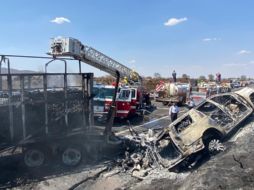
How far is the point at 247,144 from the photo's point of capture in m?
10.3

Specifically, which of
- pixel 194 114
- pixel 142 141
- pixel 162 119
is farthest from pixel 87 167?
pixel 162 119

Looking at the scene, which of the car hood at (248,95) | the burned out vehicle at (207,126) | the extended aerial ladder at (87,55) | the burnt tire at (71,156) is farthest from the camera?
the car hood at (248,95)

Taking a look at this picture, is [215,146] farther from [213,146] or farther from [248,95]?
[248,95]

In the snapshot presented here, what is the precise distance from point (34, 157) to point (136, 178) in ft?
10.6

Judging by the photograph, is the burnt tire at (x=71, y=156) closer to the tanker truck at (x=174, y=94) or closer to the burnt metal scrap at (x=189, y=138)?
the burnt metal scrap at (x=189, y=138)

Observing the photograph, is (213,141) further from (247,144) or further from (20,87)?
(20,87)

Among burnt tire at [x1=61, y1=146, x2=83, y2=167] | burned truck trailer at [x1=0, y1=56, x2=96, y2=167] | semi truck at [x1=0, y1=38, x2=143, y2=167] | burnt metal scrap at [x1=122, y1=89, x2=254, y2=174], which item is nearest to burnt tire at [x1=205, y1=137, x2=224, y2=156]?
burnt metal scrap at [x1=122, y1=89, x2=254, y2=174]

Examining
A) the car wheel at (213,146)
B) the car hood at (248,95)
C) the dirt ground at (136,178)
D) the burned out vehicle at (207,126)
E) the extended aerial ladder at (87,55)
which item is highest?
the extended aerial ladder at (87,55)

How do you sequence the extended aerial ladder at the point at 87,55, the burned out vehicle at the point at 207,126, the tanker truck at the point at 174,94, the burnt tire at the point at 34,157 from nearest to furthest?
the burnt tire at the point at 34,157, the burned out vehicle at the point at 207,126, the extended aerial ladder at the point at 87,55, the tanker truck at the point at 174,94

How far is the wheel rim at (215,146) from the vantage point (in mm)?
10742

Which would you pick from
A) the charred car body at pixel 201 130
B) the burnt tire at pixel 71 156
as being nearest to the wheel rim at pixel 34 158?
the burnt tire at pixel 71 156

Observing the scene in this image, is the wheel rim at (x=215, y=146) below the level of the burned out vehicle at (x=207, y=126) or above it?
below

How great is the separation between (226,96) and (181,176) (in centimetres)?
447

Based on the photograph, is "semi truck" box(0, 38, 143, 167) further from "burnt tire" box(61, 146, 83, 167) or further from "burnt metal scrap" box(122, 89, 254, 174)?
"burnt metal scrap" box(122, 89, 254, 174)
